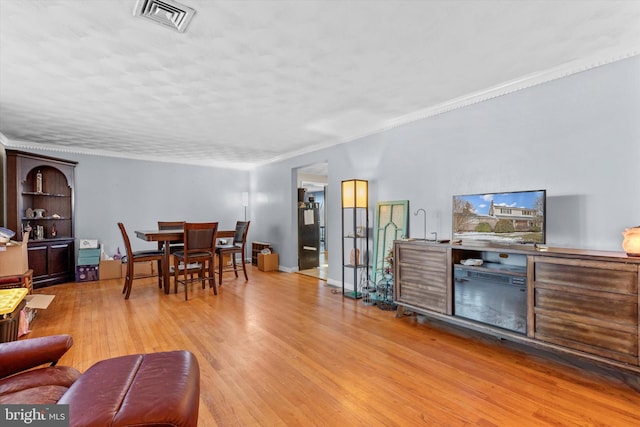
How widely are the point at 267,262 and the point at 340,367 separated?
4.16 m

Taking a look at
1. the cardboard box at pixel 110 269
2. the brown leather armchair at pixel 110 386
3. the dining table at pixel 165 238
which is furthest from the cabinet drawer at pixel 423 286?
the cardboard box at pixel 110 269

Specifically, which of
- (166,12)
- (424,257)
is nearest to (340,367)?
(424,257)

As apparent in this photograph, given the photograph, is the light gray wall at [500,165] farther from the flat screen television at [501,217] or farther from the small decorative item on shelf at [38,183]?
the small decorative item on shelf at [38,183]

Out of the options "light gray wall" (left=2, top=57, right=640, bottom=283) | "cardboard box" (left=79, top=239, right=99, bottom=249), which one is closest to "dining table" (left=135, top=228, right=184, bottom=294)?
"cardboard box" (left=79, top=239, right=99, bottom=249)

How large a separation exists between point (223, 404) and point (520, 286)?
235 cm

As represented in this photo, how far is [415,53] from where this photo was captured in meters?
2.35

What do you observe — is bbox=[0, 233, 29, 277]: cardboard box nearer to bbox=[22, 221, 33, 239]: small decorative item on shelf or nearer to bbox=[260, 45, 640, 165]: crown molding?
bbox=[22, 221, 33, 239]: small decorative item on shelf

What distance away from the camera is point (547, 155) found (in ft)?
8.84

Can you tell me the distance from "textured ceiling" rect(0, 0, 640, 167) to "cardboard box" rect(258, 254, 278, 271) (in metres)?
3.06

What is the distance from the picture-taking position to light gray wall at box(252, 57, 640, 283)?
7.68ft

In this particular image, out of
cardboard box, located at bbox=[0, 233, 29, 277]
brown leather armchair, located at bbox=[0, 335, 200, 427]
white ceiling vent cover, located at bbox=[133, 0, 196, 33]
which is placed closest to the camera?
brown leather armchair, located at bbox=[0, 335, 200, 427]

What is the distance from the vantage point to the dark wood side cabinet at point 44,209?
14.9ft

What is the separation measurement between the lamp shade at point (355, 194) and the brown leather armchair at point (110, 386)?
2983 millimetres

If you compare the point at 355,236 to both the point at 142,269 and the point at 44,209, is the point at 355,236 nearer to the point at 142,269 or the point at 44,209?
the point at 142,269
